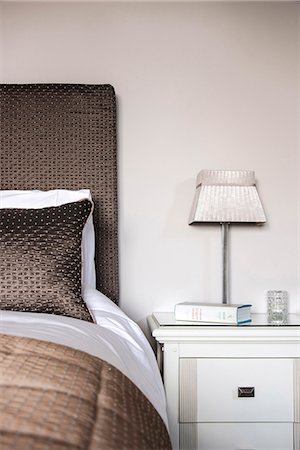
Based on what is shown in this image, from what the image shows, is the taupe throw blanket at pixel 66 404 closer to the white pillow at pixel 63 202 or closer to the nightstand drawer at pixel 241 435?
the nightstand drawer at pixel 241 435

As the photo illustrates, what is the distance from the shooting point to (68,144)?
260cm

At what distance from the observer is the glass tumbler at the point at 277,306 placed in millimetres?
2354

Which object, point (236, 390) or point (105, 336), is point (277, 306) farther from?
point (105, 336)

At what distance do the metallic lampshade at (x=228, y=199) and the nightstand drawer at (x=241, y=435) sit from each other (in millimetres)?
762

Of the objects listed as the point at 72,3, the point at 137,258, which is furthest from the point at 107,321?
the point at 72,3

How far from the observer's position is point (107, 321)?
209 cm

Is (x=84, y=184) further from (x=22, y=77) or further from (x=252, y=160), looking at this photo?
(x=252, y=160)

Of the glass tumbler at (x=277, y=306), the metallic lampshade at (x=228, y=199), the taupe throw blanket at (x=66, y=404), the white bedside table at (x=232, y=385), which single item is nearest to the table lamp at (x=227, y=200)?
the metallic lampshade at (x=228, y=199)

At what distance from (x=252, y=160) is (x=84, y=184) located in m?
0.75

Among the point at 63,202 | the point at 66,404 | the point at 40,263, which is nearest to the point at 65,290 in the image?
the point at 40,263

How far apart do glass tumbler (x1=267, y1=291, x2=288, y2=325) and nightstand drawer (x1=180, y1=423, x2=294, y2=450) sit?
0.41 m

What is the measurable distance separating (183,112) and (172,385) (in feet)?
3.98

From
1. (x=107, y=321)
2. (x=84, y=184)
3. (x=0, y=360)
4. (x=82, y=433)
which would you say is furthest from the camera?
(x=84, y=184)

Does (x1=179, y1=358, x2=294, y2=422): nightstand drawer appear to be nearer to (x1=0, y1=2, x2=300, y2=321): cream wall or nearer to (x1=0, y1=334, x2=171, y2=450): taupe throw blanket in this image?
(x1=0, y1=2, x2=300, y2=321): cream wall
